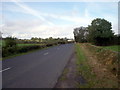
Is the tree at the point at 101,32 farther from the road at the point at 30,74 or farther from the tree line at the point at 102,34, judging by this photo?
the road at the point at 30,74

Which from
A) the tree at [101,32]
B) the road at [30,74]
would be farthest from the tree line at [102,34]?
the road at [30,74]

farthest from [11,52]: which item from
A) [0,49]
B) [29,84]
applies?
[29,84]

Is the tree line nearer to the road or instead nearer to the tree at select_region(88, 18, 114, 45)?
the tree at select_region(88, 18, 114, 45)

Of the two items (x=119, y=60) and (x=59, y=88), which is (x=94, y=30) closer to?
(x=119, y=60)

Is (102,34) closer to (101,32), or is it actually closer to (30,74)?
(101,32)

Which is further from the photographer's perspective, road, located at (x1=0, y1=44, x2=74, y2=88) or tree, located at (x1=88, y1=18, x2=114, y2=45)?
tree, located at (x1=88, y1=18, x2=114, y2=45)

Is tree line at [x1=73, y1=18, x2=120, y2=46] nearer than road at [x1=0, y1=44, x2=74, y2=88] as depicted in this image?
No

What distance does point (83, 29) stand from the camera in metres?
115

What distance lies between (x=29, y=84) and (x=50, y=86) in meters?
1.09

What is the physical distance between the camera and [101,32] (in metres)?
48.2

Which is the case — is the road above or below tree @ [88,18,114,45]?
below

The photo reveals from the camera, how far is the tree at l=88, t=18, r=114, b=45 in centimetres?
4719

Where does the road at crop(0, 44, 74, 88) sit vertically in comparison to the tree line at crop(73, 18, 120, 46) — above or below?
below

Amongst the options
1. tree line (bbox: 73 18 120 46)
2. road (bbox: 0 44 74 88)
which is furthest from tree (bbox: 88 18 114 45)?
road (bbox: 0 44 74 88)
